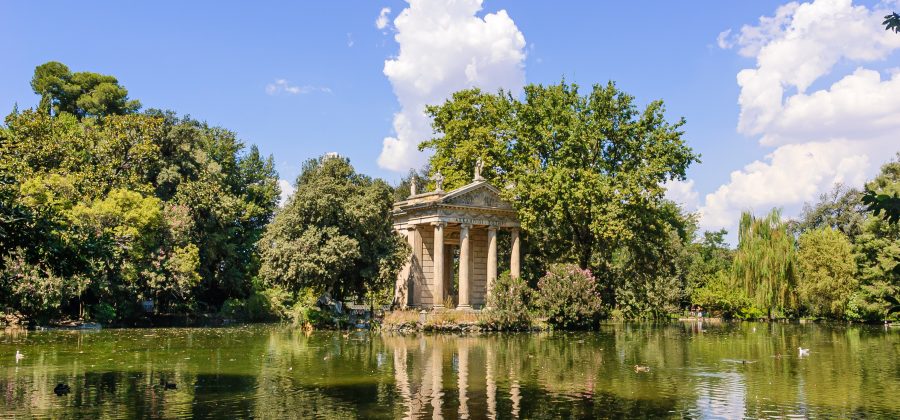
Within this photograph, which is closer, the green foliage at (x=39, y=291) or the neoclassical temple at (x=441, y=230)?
the green foliage at (x=39, y=291)

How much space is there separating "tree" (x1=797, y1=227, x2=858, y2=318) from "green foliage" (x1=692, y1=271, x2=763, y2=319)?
4641 millimetres

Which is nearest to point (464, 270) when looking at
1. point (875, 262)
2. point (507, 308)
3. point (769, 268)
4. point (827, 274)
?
point (507, 308)

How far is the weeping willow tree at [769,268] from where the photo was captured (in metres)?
58.5

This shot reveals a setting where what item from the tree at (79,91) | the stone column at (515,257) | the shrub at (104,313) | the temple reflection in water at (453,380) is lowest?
the temple reflection in water at (453,380)

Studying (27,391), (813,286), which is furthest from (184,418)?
(813,286)

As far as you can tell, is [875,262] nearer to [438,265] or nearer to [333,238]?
[438,265]

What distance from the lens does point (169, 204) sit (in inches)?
2176

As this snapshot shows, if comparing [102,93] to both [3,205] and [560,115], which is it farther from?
[3,205]

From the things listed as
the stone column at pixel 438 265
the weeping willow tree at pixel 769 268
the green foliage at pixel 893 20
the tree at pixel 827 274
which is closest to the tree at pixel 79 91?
the stone column at pixel 438 265

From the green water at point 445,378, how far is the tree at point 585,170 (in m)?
11.0

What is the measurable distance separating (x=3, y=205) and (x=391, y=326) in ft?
104

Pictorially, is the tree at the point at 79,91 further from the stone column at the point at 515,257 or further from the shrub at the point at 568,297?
the shrub at the point at 568,297

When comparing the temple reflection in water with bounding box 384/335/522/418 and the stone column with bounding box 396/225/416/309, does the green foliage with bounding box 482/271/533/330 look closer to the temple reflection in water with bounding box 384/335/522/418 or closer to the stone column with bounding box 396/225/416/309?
the stone column with bounding box 396/225/416/309

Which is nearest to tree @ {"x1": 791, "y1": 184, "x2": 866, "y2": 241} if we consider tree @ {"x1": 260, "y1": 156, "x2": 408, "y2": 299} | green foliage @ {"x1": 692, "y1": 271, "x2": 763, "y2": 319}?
green foliage @ {"x1": 692, "y1": 271, "x2": 763, "y2": 319}
